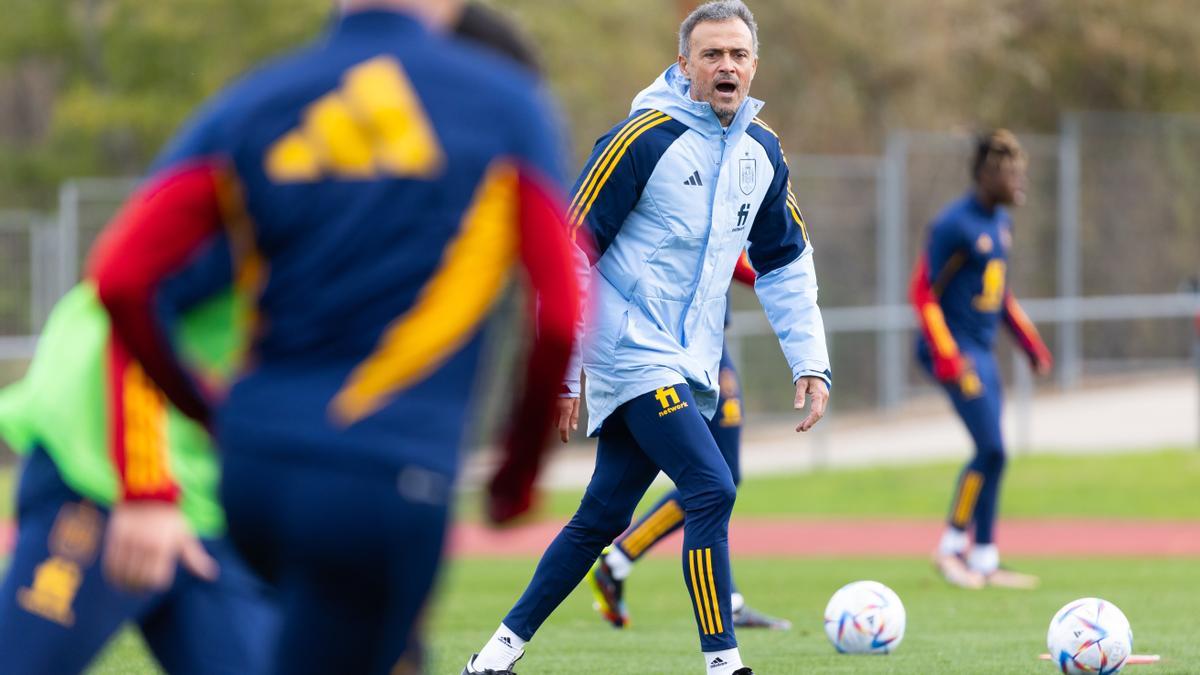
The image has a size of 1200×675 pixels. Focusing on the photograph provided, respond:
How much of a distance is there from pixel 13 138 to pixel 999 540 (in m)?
29.4

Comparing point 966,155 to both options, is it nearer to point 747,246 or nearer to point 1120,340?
point 1120,340

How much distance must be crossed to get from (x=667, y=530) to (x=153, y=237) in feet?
19.7

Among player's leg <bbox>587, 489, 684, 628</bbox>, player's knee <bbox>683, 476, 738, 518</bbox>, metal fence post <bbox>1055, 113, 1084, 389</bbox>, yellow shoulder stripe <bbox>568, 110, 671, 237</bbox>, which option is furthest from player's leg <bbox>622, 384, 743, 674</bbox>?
metal fence post <bbox>1055, 113, 1084, 389</bbox>

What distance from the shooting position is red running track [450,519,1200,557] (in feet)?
46.9

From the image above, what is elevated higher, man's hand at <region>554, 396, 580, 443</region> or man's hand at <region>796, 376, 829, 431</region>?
man's hand at <region>796, 376, 829, 431</region>

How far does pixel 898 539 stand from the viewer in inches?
599

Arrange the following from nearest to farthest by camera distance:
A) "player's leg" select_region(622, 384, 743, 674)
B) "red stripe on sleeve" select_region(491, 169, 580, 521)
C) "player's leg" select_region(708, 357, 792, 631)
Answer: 1. "red stripe on sleeve" select_region(491, 169, 580, 521)
2. "player's leg" select_region(622, 384, 743, 674)
3. "player's leg" select_region(708, 357, 792, 631)

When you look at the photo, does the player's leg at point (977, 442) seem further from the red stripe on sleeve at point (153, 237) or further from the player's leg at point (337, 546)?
the red stripe on sleeve at point (153, 237)

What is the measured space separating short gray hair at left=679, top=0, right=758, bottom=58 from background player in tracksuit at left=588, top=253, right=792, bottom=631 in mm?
1418

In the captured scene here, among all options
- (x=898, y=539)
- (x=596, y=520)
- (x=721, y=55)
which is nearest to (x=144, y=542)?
(x=596, y=520)

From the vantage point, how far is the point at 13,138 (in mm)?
39562

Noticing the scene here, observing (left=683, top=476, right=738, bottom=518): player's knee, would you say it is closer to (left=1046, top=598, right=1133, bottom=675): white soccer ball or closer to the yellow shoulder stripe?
the yellow shoulder stripe

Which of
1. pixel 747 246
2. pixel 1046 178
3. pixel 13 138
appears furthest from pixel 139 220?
pixel 13 138

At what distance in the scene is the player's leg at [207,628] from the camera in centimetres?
454
